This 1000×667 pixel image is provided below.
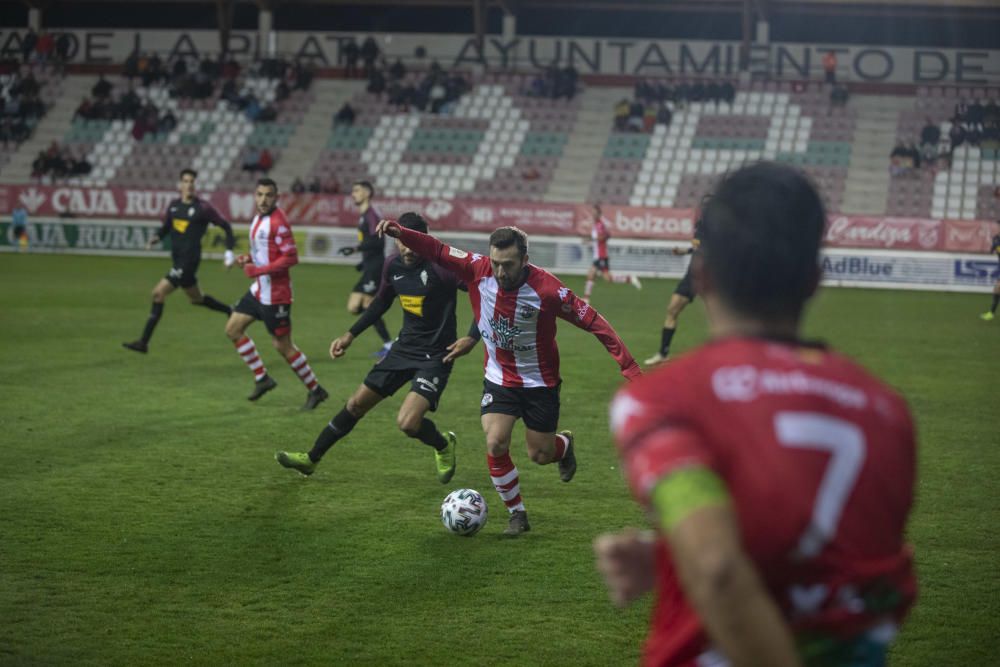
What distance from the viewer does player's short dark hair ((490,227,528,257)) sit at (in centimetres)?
721

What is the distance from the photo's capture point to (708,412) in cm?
188

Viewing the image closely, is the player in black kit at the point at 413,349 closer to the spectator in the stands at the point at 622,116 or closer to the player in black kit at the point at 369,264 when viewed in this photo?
the player in black kit at the point at 369,264

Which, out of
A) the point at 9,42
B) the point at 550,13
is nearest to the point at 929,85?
the point at 550,13

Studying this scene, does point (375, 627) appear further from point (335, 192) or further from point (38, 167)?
point (38, 167)

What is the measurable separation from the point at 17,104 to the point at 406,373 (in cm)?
3946

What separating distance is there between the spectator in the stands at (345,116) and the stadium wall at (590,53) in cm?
355

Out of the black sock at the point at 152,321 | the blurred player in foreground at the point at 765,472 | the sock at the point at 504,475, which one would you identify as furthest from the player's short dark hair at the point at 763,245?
the black sock at the point at 152,321

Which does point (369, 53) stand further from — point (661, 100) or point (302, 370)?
point (302, 370)

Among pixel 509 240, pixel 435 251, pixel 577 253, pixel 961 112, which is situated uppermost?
pixel 509 240

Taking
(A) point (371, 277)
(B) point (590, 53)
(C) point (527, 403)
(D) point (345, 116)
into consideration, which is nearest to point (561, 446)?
(C) point (527, 403)

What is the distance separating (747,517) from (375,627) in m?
4.15

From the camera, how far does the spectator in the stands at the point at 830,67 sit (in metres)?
40.8

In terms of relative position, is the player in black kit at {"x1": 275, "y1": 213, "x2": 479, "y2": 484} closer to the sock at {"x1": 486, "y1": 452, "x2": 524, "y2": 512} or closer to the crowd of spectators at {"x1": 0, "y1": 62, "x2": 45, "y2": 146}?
the sock at {"x1": 486, "y1": 452, "x2": 524, "y2": 512}

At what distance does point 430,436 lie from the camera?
8.67 m
